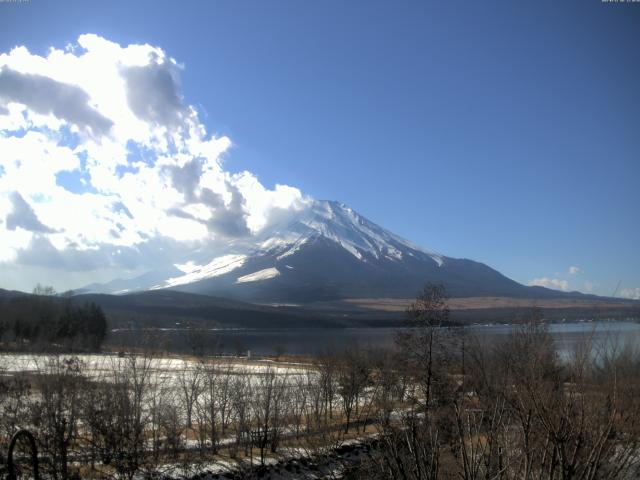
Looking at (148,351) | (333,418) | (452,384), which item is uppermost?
(148,351)

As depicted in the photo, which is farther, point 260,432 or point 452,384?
point 452,384

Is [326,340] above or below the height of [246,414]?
below

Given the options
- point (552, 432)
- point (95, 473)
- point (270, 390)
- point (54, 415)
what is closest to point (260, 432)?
point (270, 390)

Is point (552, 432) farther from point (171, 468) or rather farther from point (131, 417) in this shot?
point (131, 417)

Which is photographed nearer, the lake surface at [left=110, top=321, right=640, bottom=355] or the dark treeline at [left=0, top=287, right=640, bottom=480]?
the lake surface at [left=110, top=321, right=640, bottom=355]

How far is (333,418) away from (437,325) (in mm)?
8076

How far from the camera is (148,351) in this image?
76.0 ft

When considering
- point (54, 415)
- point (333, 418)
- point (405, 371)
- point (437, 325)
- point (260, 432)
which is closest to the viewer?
point (54, 415)

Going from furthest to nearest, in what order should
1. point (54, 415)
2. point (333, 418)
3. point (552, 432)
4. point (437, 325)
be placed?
point (333, 418) < point (437, 325) < point (54, 415) < point (552, 432)

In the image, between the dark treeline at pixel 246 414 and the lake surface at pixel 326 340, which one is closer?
the lake surface at pixel 326 340

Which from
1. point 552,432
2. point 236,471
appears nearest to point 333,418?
point 236,471

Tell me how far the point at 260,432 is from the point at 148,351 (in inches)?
239

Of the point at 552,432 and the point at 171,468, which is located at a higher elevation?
the point at 552,432

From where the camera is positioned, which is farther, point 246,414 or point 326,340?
point 326,340
